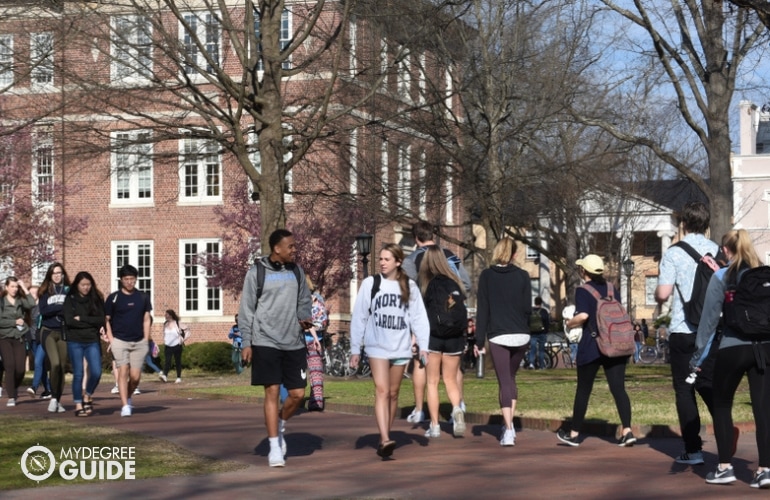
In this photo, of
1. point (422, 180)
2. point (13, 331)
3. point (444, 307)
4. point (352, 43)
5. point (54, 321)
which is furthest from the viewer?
point (422, 180)

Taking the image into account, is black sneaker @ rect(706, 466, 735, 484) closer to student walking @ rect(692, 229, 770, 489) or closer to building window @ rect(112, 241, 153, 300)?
student walking @ rect(692, 229, 770, 489)

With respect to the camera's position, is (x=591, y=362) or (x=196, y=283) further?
(x=196, y=283)

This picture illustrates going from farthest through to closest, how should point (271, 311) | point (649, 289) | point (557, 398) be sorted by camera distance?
point (649, 289), point (557, 398), point (271, 311)

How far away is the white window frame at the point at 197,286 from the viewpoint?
49.3 meters

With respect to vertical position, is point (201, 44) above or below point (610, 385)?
above

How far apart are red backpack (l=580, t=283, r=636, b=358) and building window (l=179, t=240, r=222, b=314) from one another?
1456 inches

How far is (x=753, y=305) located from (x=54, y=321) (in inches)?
449

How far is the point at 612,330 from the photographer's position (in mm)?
12398

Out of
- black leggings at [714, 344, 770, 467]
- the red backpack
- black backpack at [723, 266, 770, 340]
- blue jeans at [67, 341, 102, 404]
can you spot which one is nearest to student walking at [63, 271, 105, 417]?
blue jeans at [67, 341, 102, 404]

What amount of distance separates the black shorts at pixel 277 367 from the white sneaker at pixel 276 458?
0.54m

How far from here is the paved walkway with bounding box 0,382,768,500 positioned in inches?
378

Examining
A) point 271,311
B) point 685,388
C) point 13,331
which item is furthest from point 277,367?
point 13,331

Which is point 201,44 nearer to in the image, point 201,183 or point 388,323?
point 388,323

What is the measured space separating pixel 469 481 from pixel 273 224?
12.4 meters
